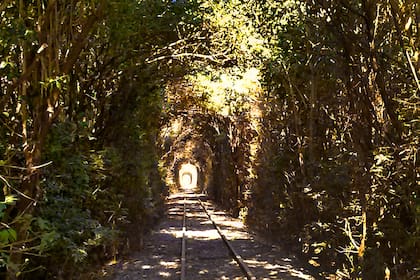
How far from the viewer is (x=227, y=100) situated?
61.8 ft

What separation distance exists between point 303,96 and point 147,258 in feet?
20.3

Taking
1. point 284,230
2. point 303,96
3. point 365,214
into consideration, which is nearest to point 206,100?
point 284,230

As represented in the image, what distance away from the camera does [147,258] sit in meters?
14.0

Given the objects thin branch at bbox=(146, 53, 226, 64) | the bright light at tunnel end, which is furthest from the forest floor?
the bright light at tunnel end

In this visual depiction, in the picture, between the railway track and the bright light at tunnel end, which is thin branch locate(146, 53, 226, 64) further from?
the bright light at tunnel end

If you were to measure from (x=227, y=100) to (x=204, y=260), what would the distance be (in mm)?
7295

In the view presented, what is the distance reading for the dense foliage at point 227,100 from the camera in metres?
5.66

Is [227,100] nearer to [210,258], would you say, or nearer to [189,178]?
[210,258]

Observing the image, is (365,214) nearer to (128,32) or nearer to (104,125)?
(128,32)

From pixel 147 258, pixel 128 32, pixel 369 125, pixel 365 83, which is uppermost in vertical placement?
pixel 128 32

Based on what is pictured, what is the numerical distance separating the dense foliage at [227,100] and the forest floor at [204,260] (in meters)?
0.60

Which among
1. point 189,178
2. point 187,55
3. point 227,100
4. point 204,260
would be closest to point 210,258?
point 204,260

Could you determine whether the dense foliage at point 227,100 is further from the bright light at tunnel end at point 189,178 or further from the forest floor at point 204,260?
the bright light at tunnel end at point 189,178

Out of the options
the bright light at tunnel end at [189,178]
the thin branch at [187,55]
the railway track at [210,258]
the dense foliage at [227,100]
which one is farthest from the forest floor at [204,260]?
the bright light at tunnel end at [189,178]
